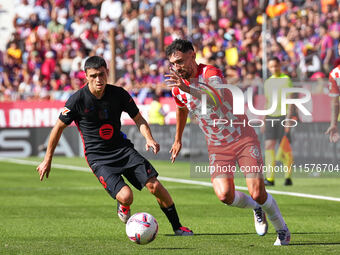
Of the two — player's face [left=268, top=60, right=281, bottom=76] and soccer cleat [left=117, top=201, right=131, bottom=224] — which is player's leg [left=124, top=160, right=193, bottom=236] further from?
player's face [left=268, top=60, right=281, bottom=76]

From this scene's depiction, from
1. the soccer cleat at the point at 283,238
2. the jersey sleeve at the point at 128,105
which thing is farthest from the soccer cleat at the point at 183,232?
the jersey sleeve at the point at 128,105

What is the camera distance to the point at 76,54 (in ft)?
95.6

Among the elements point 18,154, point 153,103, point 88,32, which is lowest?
point 18,154

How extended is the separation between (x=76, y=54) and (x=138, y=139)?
19.6 feet

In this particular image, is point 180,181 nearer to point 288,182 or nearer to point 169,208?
point 288,182

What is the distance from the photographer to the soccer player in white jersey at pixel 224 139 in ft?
27.8

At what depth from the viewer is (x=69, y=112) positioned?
9.10m

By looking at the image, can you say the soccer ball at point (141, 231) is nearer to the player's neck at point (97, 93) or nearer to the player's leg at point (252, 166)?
the player's leg at point (252, 166)

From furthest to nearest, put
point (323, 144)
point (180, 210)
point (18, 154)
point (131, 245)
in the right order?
point (18, 154) < point (323, 144) < point (180, 210) < point (131, 245)

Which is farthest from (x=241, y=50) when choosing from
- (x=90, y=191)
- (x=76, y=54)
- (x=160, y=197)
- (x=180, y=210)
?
(x=160, y=197)

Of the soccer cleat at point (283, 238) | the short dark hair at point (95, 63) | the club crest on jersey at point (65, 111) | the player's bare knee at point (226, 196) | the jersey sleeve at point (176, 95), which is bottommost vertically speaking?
the soccer cleat at point (283, 238)

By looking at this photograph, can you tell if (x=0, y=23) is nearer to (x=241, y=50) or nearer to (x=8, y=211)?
(x=241, y=50)

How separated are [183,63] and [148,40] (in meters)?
19.4

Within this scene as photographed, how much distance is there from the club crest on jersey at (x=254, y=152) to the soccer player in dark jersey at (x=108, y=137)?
1.15 metres
